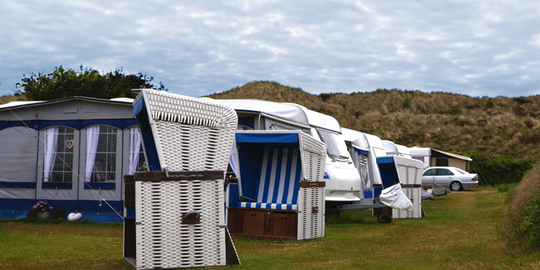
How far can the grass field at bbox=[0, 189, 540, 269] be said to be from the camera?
6059 millimetres

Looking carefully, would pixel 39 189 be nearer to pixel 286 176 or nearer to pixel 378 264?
pixel 286 176

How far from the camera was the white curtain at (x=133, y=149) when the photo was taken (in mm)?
11594

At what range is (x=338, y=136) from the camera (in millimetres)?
12914

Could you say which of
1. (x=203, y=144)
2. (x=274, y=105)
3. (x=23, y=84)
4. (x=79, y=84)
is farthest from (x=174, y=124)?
(x=23, y=84)

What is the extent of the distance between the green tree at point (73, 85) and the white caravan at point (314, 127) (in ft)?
60.2

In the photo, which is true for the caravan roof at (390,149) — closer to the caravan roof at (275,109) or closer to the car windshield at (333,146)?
the car windshield at (333,146)

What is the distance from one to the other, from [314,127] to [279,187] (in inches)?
114

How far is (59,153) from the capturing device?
1204 centimetres

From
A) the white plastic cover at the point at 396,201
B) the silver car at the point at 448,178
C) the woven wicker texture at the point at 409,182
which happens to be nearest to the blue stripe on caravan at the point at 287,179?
the white plastic cover at the point at 396,201

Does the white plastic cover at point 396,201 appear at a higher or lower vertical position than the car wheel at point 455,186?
higher

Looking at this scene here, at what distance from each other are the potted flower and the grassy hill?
39.2 meters

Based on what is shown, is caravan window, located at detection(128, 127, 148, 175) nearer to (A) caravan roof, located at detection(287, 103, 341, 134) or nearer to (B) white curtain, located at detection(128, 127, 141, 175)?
(B) white curtain, located at detection(128, 127, 141, 175)

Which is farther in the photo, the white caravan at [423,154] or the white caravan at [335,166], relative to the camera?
the white caravan at [423,154]

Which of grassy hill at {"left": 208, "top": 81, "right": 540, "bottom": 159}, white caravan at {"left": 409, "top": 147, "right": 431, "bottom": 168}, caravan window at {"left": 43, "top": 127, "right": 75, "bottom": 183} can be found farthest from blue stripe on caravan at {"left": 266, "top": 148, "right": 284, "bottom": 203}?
grassy hill at {"left": 208, "top": 81, "right": 540, "bottom": 159}
